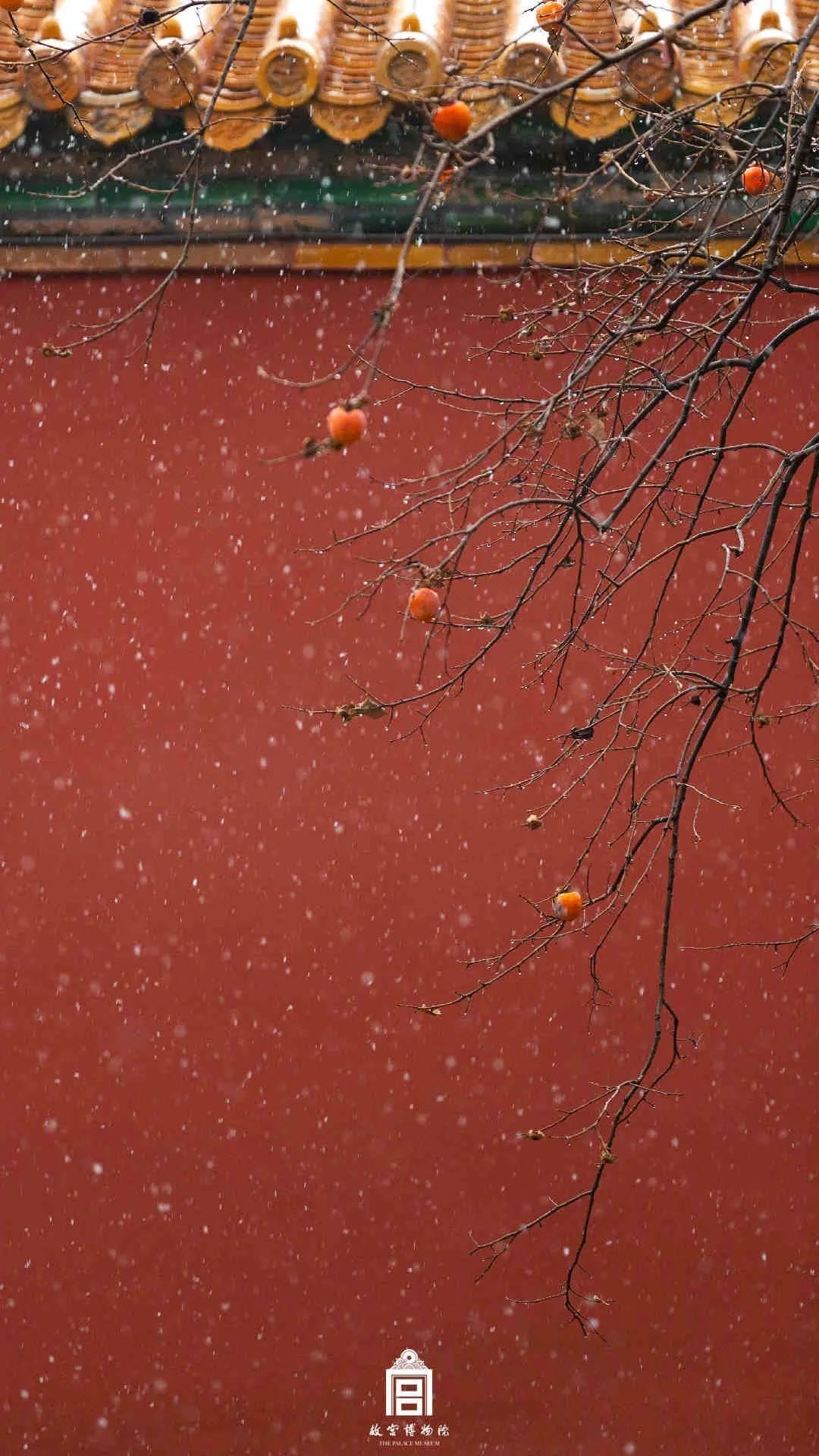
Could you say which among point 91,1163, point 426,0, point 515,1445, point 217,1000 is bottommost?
point 515,1445

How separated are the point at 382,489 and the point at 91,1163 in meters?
1.85

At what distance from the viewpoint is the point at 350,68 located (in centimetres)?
334

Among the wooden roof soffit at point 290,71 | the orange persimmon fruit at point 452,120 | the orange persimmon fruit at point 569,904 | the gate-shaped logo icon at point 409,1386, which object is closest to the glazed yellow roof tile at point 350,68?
the wooden roof soffit at point 290,71

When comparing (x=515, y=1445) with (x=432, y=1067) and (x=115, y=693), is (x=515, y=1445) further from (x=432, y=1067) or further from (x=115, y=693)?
(x=115, y=693)

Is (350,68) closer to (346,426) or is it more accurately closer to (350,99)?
(350,99)

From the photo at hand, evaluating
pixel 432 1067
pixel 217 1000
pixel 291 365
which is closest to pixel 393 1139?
pixel 432 1067

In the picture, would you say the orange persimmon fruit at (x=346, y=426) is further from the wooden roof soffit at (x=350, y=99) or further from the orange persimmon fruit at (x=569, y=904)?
the wooden roof soffit at (x=350, y=99)

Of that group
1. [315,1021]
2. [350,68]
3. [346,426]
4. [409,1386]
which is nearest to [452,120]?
[346,426]

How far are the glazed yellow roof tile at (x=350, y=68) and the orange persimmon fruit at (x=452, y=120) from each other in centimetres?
164

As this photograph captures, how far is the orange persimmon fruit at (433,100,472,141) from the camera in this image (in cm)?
152

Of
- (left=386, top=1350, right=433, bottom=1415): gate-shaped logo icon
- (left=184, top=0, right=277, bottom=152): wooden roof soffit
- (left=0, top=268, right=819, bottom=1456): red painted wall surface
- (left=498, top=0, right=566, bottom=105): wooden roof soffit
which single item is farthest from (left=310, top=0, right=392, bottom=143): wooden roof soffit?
(left=386, top=1350, right=433, bottom=1415): gate-shaped logo icon

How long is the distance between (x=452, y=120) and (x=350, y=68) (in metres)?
2.03

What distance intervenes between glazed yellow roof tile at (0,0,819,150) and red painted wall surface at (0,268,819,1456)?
475mm

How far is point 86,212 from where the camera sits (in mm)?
3592
